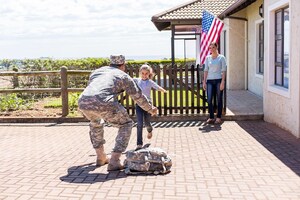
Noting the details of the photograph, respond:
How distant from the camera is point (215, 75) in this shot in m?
9.38

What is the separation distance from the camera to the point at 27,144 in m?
8.01

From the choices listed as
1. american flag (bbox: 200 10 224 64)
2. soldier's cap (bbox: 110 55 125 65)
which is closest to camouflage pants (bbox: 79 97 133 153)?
soldier's cap (bbox: 110 55 125 65)

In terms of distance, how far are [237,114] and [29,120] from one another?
5236mm

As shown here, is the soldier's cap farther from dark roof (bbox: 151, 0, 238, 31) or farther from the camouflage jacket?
dark roof (bbox: 151, 0, 238, 31)

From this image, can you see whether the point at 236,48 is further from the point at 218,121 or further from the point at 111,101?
the point at 111,101

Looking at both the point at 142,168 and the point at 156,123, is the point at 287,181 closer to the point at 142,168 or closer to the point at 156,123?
the point at 142,168

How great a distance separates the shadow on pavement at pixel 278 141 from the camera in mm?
6212

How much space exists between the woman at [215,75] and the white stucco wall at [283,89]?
117 centimetres

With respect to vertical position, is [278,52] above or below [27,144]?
above

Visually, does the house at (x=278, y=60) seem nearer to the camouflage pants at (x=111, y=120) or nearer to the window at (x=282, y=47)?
the window at (x=282, y=47)

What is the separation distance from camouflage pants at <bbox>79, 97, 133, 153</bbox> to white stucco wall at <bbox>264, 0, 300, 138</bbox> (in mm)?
3684

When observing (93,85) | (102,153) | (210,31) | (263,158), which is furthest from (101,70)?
(210,31)

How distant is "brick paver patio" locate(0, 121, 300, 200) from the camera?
488 centimetres

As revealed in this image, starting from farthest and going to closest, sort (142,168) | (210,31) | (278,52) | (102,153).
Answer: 1. (210,31)
2. (278,52)
3. (102,153)
4. (142,168)
